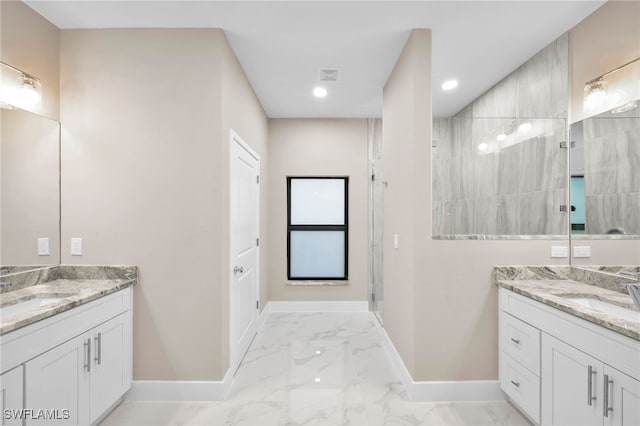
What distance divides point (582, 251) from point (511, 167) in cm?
78

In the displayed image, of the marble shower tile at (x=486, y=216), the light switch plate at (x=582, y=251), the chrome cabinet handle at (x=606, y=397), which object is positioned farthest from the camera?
the marble shower tile at (x=486, y=216)

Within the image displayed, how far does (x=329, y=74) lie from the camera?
308cm

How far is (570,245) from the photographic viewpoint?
229 centimetres

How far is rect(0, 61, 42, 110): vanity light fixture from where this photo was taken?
6.41ft

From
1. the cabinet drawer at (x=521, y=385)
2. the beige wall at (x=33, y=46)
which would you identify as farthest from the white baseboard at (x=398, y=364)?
the beige wall at (x=33, y=46)

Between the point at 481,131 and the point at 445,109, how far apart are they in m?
1.48

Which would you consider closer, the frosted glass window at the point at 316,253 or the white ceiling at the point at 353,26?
the white ceiling at the point at 353,26

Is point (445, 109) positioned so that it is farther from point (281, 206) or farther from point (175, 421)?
point (175, 421)

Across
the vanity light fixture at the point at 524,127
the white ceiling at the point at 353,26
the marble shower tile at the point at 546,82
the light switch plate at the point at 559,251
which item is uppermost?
the white ceiling at the point at 353,26

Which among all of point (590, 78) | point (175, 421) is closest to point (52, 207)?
point (175, 421)

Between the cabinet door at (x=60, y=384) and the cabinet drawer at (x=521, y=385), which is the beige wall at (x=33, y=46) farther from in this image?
the cabinet drawer at (x=521, y=385)

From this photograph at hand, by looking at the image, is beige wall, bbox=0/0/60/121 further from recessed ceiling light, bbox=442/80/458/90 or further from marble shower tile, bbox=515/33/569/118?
marble shower tile, bbox=515/33/569/118

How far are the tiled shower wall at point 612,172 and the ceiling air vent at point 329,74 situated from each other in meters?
2.00

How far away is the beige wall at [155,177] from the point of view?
2291 mm
